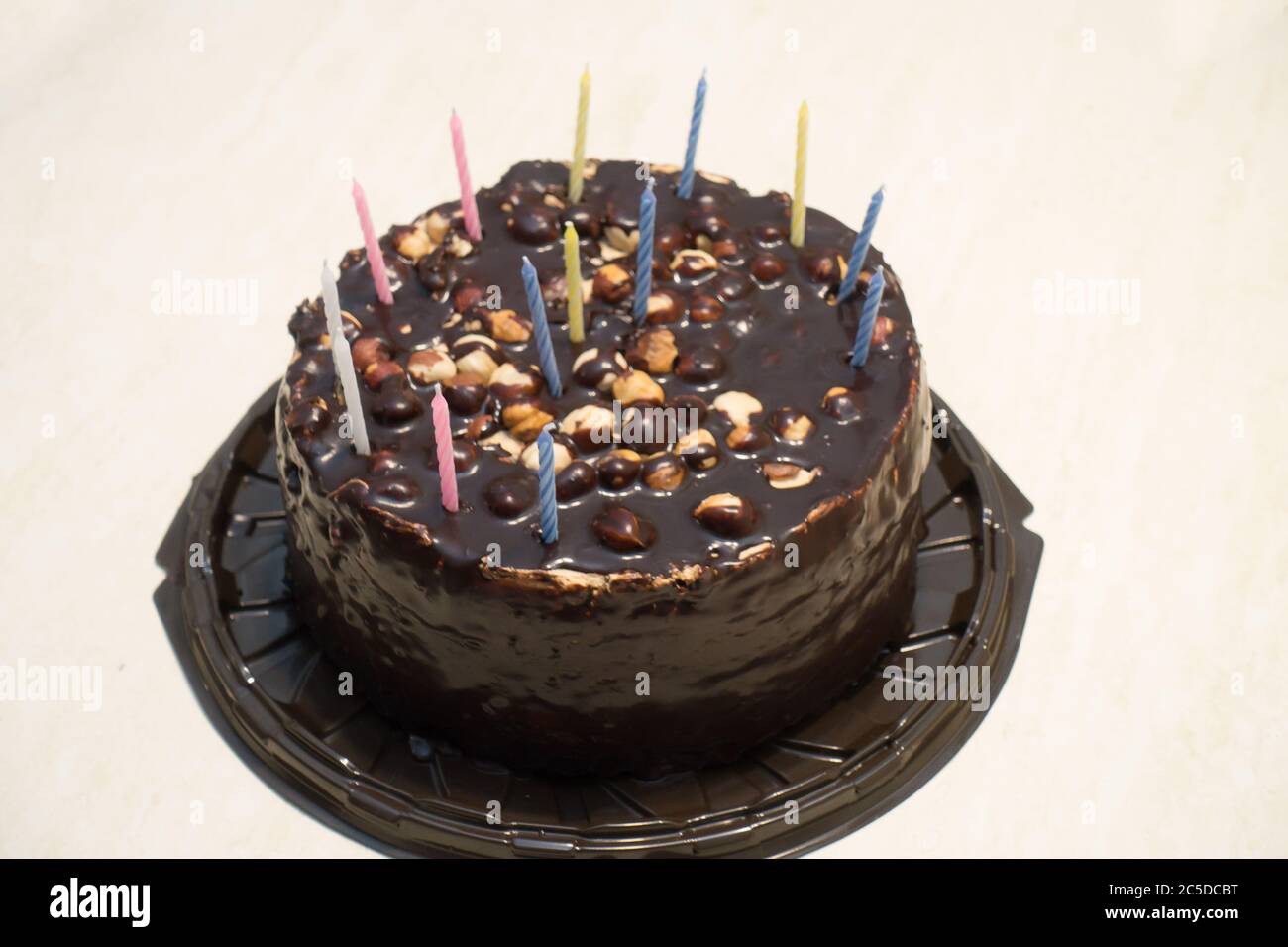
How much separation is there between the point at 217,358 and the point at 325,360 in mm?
1126

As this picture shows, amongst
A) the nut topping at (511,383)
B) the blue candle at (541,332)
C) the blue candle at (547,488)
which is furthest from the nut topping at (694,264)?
the blue candle at (547,488)

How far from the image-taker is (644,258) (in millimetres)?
3076

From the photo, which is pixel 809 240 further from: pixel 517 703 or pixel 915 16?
pixel 915 16

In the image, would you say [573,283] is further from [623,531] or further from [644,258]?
[623,531]

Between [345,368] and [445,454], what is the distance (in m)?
0.23

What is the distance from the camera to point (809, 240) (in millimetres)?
3314

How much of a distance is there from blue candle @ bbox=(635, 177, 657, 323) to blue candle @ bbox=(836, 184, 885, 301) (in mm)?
401

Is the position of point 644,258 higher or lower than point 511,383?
higher

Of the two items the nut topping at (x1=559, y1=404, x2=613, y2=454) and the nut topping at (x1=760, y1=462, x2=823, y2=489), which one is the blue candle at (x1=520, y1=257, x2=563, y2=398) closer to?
the nut topping at (x1=559, y1=404, x2=613, y2=454)

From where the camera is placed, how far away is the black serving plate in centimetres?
286

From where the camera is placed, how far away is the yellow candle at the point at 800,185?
3.13m

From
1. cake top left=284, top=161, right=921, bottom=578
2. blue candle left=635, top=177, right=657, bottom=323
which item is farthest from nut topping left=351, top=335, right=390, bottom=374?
blue candle left=635, top=177, right=657, bottom=323

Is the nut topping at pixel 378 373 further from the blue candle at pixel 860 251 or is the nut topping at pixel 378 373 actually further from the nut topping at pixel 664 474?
the blue candle at pixel 860 251

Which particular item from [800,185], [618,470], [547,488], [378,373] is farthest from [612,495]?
[800,185]
